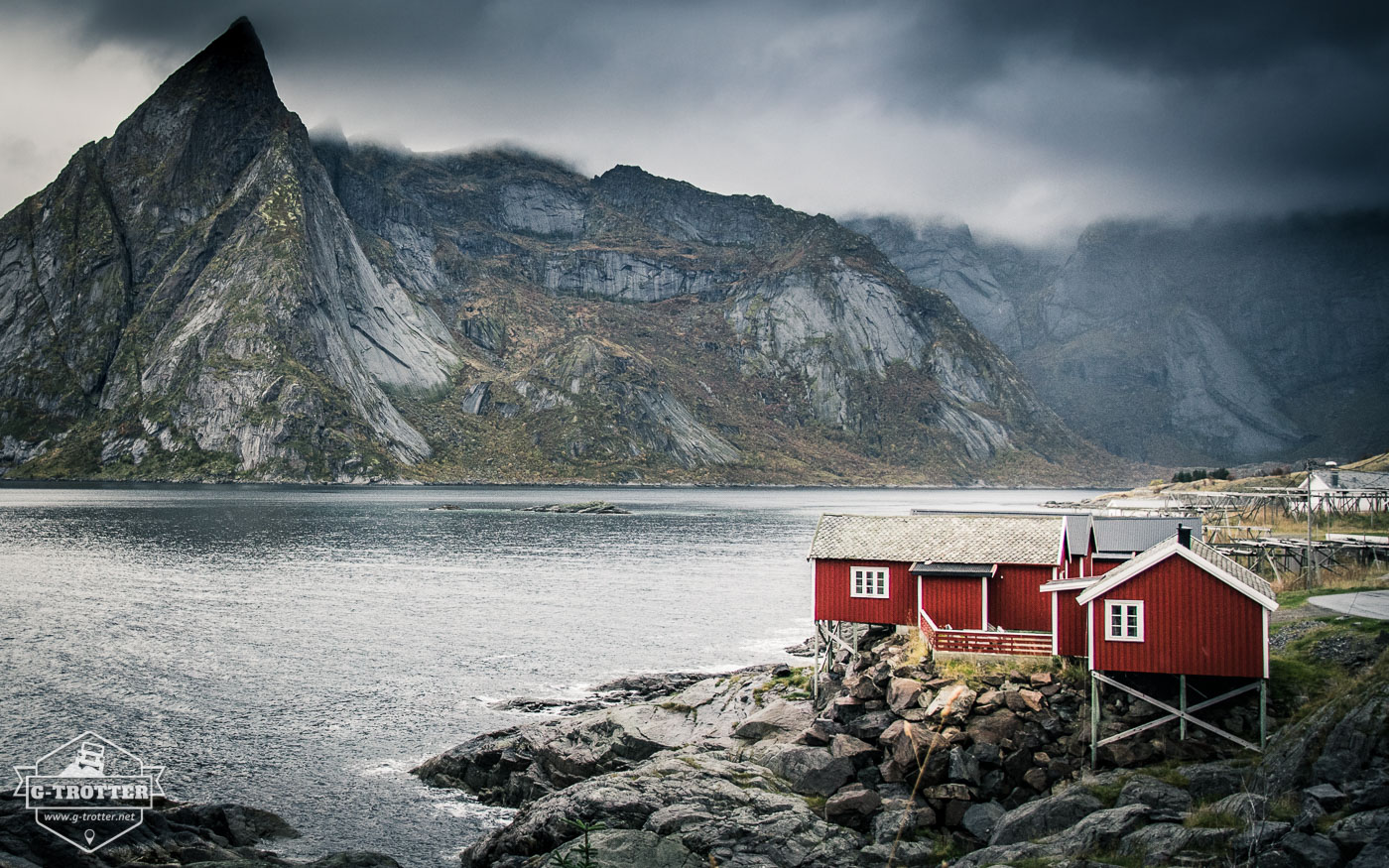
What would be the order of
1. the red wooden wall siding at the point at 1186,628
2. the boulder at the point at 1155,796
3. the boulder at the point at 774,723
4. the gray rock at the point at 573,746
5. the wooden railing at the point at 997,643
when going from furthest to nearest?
the boulder at the point at 774,723 < the gray rock at the point at 573,746 < the wooden railing at the point at 997,643 < the red wooden wall siding at the point at 1186,628 < the boulder at the point at 1155,796

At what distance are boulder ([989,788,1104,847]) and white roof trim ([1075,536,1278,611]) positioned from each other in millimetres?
7145

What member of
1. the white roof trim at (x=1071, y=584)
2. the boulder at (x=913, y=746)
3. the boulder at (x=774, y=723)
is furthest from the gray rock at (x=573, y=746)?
the white roof trim at (x=1071, y=584)

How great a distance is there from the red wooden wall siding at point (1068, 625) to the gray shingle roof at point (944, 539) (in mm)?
6106

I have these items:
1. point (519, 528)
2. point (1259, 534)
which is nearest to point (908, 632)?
point (1259, 534)

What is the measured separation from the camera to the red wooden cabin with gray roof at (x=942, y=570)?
40.5 meters

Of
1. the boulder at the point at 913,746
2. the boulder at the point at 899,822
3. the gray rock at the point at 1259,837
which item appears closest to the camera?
the gray rock at the point at 1259,837

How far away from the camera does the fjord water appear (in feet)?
122

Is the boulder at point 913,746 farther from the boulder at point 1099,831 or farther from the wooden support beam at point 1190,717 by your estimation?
the boulder at point 1099,831

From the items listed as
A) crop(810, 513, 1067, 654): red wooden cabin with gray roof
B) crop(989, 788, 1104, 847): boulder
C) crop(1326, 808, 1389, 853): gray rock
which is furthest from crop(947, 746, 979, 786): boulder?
crop(1326, 808, 1389, 853): gray rock

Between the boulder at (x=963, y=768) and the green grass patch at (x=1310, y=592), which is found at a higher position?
the green grass patch at (x=1310, y=592)

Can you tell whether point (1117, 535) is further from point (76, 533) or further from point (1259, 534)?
point (76, 533)

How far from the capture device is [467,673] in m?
54.2

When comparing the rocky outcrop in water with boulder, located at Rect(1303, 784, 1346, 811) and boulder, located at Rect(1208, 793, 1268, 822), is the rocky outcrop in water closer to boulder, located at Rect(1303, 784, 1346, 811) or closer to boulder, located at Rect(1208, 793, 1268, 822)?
boulder, located at Rect(1208, 793, 1268, 822)

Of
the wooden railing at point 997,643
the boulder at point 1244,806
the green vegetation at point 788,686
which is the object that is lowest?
the green vegetation at point 788,686
